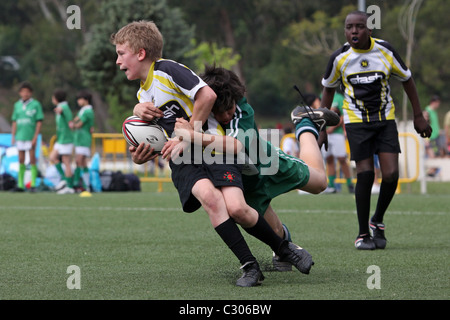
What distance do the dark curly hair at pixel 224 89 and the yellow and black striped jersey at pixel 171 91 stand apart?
0.13 meters

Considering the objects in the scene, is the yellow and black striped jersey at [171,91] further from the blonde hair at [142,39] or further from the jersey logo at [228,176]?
the jersey logo at [228,176]

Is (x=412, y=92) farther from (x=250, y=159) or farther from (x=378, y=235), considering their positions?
(x=250, y=159)

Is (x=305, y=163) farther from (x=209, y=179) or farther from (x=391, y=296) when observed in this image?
(x=391, y=296)

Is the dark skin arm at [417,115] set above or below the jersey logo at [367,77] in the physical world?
below

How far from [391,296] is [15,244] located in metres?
3.81

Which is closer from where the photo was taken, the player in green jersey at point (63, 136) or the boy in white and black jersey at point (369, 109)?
the boy in white and black jersey at point (369, 109)

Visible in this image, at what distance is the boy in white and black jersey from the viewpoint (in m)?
6.88

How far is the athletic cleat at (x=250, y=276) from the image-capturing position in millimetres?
4793

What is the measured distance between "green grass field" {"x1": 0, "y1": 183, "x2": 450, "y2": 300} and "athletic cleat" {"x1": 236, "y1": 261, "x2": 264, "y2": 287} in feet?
0.29

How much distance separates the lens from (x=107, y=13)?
31828mm

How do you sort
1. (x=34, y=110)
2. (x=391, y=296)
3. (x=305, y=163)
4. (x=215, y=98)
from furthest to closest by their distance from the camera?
(x=34, y=110), (x=305, y=163), (x=215, y=98), (x=391, y=296)

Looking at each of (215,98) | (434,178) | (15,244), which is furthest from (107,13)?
(215,98)

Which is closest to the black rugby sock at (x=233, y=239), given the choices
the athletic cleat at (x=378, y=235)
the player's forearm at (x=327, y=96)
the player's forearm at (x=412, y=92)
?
the athletic cleat at (x=378, y=235)

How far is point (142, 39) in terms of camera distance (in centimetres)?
517
